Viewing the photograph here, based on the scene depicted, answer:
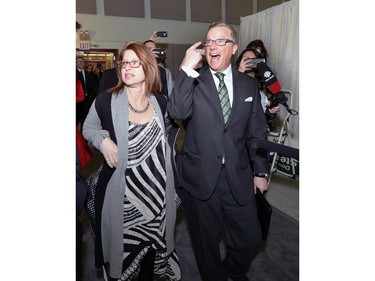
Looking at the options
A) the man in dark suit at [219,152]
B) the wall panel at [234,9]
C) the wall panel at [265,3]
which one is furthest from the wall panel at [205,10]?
the man in dark suit at [219,152]

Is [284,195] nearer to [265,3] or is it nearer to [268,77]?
[268,77]

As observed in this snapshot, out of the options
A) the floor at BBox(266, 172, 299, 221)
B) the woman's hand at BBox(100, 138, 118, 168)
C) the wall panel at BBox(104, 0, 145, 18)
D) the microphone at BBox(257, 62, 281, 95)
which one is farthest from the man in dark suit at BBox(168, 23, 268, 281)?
the wall panel at BBox(104, 0, 145, 18)

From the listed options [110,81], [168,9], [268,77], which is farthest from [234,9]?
[110,81]

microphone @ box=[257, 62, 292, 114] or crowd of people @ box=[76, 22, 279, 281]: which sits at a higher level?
microphone @ box=[257, 62, 292, 114]

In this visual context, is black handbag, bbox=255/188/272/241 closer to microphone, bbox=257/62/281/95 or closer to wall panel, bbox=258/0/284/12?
microphone, bbox=257/62/281/95

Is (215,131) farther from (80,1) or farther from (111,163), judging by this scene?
(80,1)

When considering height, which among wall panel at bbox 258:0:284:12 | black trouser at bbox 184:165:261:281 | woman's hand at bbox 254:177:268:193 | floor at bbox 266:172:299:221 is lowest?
floor at bbox 266:172:299:221

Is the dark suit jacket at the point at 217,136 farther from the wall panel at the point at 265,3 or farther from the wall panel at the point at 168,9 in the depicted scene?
the wall panel at the point at 265,3

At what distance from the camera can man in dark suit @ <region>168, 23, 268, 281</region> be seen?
5.82 ft

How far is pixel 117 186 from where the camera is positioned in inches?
66.5

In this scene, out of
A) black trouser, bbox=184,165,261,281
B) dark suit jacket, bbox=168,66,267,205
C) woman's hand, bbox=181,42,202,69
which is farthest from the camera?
black trouser, bbox=184,165,261,281

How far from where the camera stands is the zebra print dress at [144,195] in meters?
1.70

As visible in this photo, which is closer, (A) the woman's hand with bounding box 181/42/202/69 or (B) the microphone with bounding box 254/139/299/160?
(B) the microphone with bounding box 254/139/299/160
